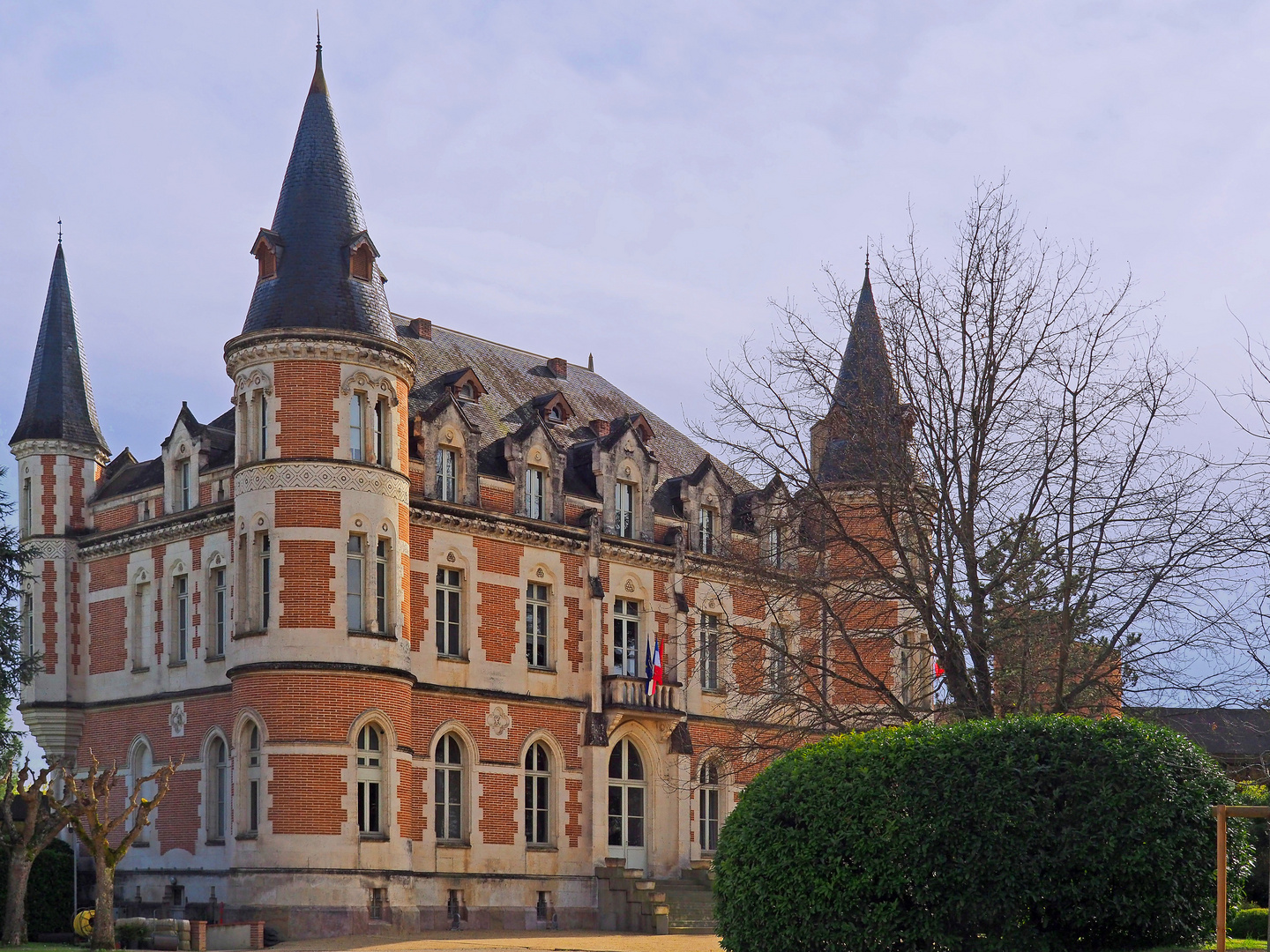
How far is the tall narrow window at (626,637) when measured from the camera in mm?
41781

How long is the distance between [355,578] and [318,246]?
711cm

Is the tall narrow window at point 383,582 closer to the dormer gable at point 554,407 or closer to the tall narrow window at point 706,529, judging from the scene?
the dormer gable at point 554,407

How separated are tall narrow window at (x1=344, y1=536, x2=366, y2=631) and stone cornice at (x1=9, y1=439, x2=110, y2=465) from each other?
9599mm

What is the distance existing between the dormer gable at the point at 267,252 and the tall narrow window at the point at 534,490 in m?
7.82

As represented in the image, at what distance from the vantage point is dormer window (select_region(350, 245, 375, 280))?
118ft

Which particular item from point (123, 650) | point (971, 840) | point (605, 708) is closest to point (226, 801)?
point (123, 650)

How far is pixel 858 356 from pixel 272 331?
14084 millimetres

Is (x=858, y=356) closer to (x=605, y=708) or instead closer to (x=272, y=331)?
(x=272, y=331)

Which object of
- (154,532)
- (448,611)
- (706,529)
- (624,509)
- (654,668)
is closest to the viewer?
(448,611)

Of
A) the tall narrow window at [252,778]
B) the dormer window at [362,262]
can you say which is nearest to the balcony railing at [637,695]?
the tall narrow window at [252,778]

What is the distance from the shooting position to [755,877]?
1978 cm

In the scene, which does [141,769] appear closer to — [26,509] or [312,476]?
[26,509]

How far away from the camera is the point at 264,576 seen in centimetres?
3488

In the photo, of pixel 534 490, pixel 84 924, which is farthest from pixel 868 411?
pixel 84 924
